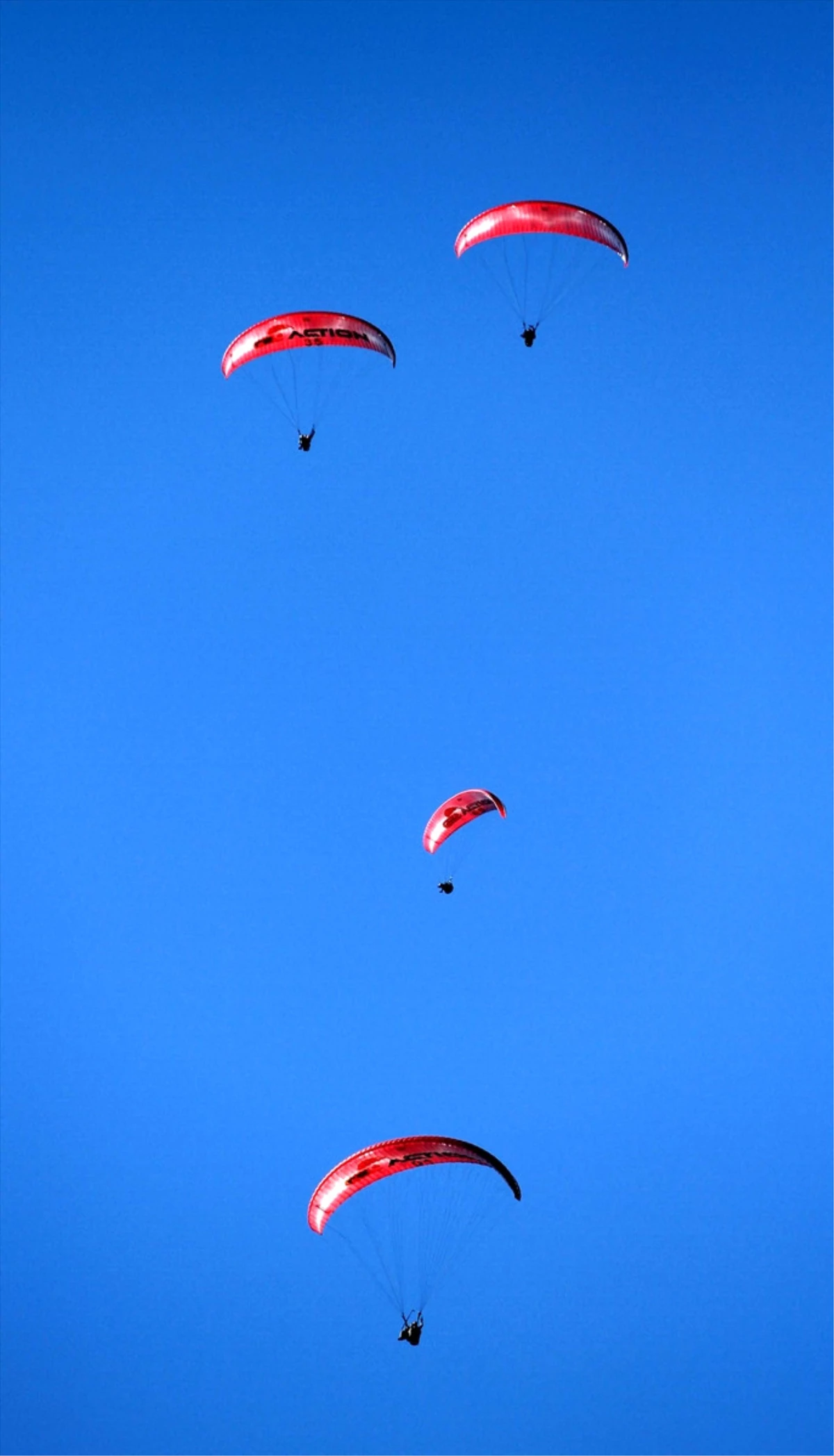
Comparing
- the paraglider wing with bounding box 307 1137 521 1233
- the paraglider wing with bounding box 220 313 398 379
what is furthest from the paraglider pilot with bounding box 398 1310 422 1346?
the paraglider wing with bounding box 220 313 398 379

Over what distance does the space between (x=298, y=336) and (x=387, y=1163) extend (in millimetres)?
16591

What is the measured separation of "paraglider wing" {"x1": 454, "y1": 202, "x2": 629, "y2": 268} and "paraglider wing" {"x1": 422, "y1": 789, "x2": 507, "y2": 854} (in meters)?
12.1

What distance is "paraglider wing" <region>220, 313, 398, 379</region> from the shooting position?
27469 millimetres

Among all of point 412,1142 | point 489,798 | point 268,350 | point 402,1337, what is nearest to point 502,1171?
point 412,1142

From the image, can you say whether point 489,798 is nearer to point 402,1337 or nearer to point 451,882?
point 451,882

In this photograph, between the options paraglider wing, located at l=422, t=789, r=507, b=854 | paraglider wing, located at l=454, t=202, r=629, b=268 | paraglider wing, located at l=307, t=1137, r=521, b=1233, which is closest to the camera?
paraglider wing, located at l=307, t=1137, r=521, b=1233

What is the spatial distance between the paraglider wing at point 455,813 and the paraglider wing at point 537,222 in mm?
12144

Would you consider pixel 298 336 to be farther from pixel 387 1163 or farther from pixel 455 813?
pixel 387 1163

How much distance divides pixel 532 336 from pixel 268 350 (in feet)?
24.1

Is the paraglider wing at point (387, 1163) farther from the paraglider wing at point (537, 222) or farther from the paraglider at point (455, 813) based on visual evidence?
the paraglider wing at point (537, 222)

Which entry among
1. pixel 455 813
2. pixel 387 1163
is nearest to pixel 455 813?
pixel 455 813

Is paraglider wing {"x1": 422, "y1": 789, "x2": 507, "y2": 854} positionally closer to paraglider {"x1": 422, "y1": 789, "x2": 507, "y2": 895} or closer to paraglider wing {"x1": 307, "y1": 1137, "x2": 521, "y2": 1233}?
paraglider {"x1": 422, "y1": 789, "x2": 507, "y2": 895}

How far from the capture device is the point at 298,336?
2767 centimetres

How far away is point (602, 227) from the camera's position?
88.6 feet
